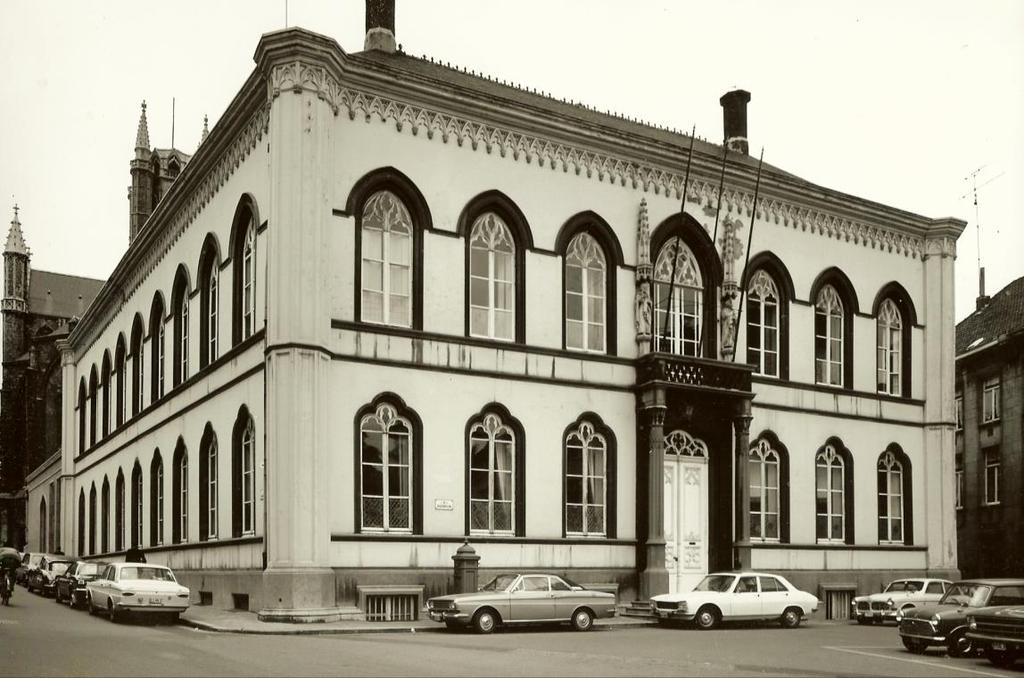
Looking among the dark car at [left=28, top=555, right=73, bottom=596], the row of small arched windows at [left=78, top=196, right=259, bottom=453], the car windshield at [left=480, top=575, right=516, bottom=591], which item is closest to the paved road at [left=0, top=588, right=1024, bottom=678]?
the car windshield at [left=480, top=575, right=516, bottom=591]

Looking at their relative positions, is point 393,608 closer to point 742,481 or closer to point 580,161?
point 742,481

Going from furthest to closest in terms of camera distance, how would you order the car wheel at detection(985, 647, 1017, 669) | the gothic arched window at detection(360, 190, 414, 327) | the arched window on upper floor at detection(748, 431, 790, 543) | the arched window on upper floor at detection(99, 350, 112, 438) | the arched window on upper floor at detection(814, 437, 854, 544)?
the arched window on upper floor at detection(99, 350, 112, 438), the arched window on upper floor at detection(814, 437, 854, 544), the arched window on upper floor at detection(748, 431, 790, 543), the gothic arched window at detection(360, 190, 414, 327), the car wheel at detection(985, 647, 1017, 669)

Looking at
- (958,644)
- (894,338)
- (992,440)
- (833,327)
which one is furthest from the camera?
(992,440)

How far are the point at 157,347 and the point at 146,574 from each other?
44.2 feet

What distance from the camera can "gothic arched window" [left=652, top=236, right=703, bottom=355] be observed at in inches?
1226

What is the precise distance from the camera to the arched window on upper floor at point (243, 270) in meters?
28.1

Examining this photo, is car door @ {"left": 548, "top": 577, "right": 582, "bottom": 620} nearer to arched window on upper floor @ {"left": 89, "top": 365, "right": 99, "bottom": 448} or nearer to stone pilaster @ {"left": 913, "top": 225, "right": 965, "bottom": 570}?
stone pilaster @ {"left": 913, "top": 225, "right": 965, "bottom": 570}

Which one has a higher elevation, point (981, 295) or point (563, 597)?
point (981, 295)

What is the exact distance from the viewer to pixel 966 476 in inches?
2000

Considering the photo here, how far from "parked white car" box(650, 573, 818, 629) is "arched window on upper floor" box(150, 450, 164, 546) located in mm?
16157

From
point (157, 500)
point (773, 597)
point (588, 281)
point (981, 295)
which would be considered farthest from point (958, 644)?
Answer: point (981, 295)

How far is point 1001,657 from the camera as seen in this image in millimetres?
19922

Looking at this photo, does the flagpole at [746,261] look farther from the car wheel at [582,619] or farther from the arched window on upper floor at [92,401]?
the arched window on upper floor at [92,401]

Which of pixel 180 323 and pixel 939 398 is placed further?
pixel 939 398
